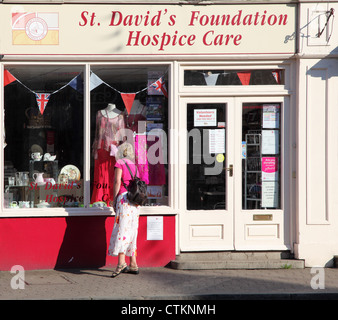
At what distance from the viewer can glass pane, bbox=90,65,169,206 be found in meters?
9.88

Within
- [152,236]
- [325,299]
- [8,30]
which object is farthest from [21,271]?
[325,299]

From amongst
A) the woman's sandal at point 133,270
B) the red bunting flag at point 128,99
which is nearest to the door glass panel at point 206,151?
the red bunting flag at point 128,99

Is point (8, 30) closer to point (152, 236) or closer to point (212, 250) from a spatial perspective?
point (152, 236)

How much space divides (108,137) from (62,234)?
1.69m

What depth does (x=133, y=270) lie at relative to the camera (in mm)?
9195

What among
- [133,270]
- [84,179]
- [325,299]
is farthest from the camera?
[84,179]

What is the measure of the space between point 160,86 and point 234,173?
71.6 inches

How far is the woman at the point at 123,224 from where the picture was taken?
895 cm

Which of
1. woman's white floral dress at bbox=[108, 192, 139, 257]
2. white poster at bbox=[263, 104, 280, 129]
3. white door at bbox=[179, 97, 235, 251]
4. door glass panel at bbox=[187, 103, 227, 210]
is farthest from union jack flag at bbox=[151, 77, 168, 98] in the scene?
woman's white floral dress at bbox=[108, 192, 139, 257]

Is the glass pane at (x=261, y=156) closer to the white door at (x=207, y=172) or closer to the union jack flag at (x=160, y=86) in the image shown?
the white door at (x=207, y=172)

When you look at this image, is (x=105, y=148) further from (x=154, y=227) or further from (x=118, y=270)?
(x=118, y=270)

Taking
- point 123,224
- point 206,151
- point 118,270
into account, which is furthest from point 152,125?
point 118,270

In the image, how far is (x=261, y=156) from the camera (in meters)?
10.0

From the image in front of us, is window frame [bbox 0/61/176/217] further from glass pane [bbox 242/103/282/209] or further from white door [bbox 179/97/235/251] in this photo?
glass pane [bbox 242/103/282/209]
